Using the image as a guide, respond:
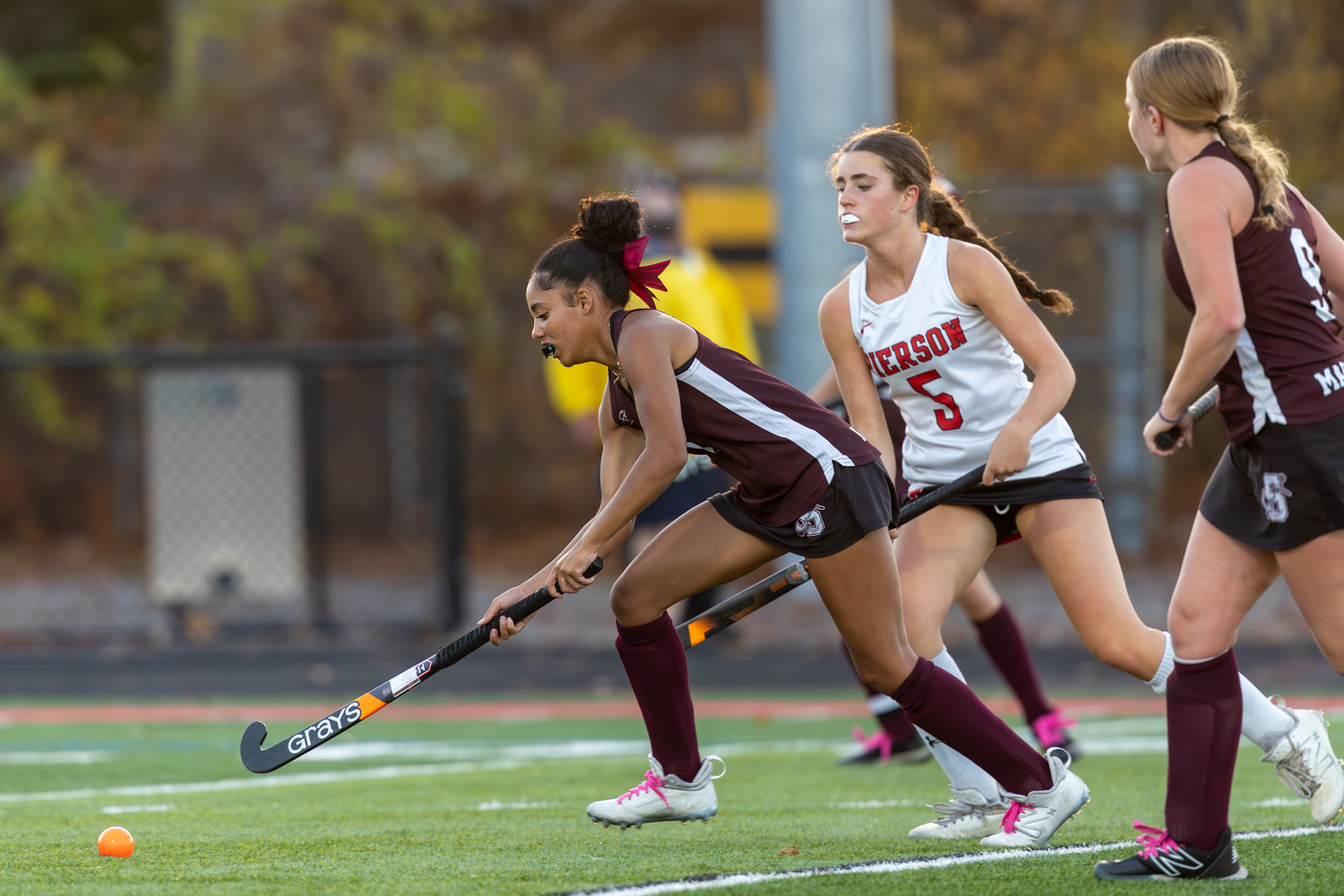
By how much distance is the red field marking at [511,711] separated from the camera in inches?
297

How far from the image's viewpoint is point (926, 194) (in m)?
4.55

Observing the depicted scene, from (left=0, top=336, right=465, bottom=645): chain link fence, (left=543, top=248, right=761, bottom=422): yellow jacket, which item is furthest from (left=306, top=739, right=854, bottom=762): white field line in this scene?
(left=0, top=336, right=465, bottom=645): chain link fence

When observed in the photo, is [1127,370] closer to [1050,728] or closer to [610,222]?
[1050,728]

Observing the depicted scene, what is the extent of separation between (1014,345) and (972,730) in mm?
1003

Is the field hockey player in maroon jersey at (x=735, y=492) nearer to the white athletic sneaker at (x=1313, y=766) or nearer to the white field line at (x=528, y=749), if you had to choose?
the white athletic sneaker at (x=1313, y=766)

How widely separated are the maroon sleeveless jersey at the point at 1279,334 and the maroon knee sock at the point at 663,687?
5.01 ft

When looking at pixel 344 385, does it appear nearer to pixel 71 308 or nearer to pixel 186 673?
pixel 71 308

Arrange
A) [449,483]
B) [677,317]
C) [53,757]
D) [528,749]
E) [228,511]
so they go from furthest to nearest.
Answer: [228,511] → [449,483] → [677,317] → [528,749] → [53,757]

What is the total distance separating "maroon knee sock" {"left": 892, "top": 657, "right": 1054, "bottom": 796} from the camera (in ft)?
13.5

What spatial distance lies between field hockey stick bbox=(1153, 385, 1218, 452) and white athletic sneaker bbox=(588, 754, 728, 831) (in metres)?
1.45

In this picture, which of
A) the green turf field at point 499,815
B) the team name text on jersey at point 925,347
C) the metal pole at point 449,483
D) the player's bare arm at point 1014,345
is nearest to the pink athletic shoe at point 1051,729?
the green turf field at point 499,815

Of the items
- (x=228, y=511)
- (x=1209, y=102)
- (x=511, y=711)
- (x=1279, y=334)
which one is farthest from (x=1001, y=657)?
(x=228, y=511)

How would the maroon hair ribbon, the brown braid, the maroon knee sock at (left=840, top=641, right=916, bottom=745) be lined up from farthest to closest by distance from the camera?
the maroon knee sock at (left=840, top=641, right=916, bottom=745) < the brown braid < the maroon hair ribbon

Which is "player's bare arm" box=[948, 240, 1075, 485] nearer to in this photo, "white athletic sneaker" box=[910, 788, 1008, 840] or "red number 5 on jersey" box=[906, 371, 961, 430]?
"red number 5 on jersey" box=[906, 371, 961, 430]
